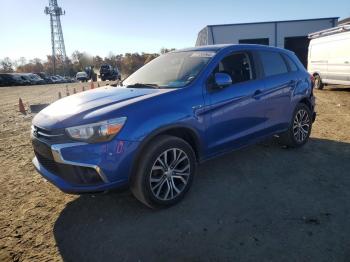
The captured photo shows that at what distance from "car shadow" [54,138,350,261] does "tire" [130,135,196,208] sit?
155 mm

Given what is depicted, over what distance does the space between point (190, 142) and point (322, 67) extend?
1273cm

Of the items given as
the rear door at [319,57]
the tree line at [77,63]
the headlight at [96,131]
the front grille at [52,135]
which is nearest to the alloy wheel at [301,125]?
the headlight at [96,131]

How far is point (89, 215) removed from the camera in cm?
380

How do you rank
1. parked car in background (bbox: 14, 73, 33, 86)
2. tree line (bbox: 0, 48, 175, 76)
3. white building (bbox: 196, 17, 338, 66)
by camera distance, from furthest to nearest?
tree line (bbox: 0, 48, 175, 76), parked car in background (bbox: 14, 73, 33, 86), white building (bbox: 196, 17, 338, 66)

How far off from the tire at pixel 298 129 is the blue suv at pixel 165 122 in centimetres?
31

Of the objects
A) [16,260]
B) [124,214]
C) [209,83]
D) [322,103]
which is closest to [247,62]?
[209,83]

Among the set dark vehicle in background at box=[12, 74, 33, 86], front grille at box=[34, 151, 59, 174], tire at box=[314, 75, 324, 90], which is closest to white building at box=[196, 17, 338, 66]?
tire at box=[314, 75, 324, 90]

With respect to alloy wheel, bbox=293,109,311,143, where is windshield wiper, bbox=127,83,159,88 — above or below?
above

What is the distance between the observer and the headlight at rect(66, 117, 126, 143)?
10.8 ft

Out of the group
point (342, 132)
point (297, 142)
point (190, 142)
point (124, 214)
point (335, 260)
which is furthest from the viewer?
point (342, 132)

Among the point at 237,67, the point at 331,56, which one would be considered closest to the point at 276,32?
the point at 331,56

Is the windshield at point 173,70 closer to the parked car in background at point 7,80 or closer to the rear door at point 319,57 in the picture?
the rear door at point 319,57

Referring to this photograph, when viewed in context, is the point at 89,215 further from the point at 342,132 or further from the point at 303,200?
the point at 342,132

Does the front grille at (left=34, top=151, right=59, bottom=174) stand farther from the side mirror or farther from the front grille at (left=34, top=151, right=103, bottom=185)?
the side mirror
